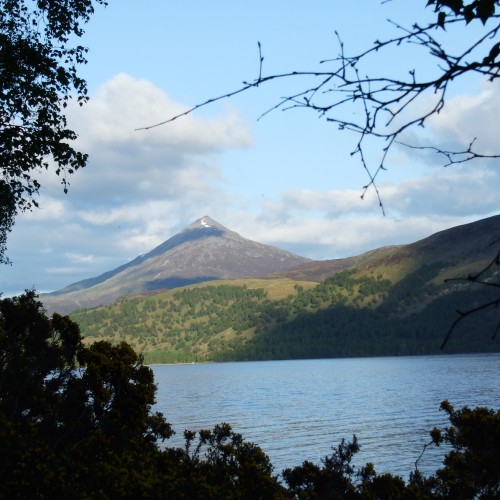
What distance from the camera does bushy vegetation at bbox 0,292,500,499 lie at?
620 inches

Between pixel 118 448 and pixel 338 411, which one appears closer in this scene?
pixel 118 448

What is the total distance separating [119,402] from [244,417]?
259ft

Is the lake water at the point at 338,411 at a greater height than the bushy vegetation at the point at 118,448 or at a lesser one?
lesser

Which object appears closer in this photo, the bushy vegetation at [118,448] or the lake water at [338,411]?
the bushy vegetation at [118,448]

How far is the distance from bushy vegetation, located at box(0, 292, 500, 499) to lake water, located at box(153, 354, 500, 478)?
3332 cm

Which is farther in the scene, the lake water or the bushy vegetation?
the lake water

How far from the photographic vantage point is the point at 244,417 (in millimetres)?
98875

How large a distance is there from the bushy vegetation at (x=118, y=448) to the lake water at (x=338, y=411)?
33.3 m

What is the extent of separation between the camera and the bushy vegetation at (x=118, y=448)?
15.7 metres

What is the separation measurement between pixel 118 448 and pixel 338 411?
85.7 metres

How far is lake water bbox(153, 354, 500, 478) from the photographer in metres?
63.7

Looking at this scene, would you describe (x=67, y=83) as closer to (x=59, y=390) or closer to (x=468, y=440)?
(x=59, y=390)

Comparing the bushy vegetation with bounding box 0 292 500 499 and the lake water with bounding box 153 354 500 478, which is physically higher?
the bushy vegetation with bounding box 0 292 500 499

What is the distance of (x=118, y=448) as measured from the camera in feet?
65.2
